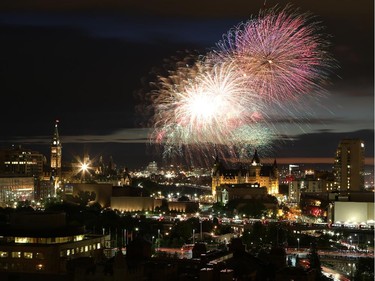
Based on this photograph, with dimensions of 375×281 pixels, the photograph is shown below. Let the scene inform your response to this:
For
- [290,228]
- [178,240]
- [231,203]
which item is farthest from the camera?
[231,203]

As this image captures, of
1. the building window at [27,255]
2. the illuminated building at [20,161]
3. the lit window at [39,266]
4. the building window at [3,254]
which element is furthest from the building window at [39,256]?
the illuminated building at [20,161]

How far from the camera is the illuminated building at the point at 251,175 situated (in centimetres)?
9206

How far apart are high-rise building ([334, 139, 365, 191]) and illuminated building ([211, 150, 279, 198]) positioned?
29.5 ft

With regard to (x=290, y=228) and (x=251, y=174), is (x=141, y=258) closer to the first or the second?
(x=290, y=228)

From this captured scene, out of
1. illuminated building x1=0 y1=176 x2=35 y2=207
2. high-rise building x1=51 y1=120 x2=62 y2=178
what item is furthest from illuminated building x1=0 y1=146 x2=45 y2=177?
illuminated building x1=0 y1=176 x2=35 y2=207

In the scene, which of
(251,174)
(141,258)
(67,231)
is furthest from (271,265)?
(251,174)

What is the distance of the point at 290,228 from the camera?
5119 centimetres

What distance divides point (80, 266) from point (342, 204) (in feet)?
→ 149

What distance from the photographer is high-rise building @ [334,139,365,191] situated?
85625mm

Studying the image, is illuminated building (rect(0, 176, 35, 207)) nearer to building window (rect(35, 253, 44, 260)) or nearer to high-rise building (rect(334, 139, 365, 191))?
high-rise building (rect(334, 139, 365, 191))

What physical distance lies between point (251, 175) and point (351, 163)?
12.4 m

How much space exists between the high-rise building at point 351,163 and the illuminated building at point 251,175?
8996 millimetres

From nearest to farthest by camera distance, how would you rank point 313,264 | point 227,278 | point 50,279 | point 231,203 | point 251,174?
point 227,278 → point 50,279 → point 313,264 → point 231,203 → point 251,174

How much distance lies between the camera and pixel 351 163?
86188mm
